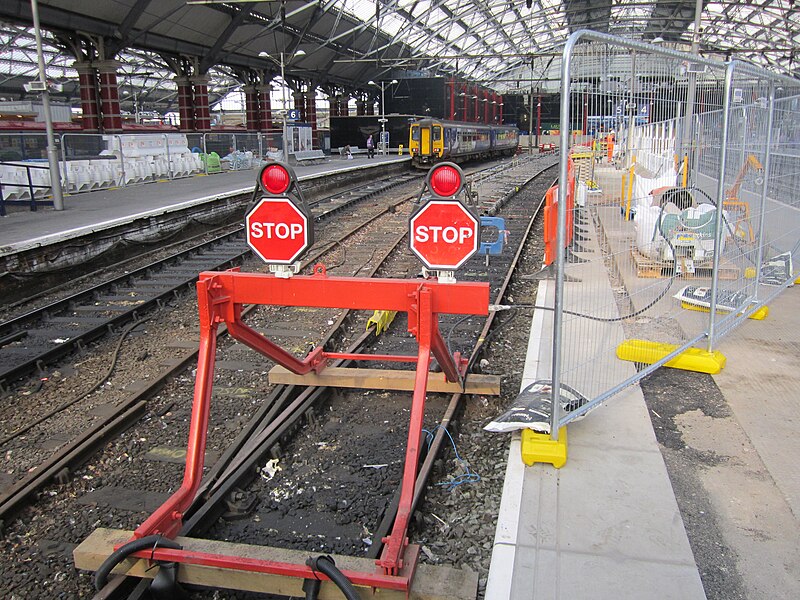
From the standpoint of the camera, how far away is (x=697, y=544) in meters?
3.29

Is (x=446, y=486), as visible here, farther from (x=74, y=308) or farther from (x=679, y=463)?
(x=74, y=308)

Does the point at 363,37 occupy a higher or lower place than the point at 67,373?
higher

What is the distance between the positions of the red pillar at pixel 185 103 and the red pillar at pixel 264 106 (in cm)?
733

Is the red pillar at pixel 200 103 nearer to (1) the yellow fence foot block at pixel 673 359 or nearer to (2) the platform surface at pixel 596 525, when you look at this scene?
(1) the yellow fence foot block at pixel 673 359

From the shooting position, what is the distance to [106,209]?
1552cm

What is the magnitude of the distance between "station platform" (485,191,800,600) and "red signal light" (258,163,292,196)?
221 centimetres

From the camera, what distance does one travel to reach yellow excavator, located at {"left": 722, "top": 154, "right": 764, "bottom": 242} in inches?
267

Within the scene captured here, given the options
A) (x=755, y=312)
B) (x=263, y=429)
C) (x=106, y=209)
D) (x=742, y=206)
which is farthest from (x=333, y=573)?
(x=106, y=209)

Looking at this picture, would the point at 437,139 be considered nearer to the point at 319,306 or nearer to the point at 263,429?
the point at 263,429

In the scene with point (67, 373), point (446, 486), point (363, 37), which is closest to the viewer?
point (446, 486)

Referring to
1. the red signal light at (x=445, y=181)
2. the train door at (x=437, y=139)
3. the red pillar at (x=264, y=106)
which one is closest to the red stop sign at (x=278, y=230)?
the red signal light at (x=445, y=181)

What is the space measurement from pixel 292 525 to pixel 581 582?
1.74m

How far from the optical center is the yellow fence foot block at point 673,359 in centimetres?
547

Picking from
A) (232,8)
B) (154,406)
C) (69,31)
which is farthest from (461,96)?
(154,406)
